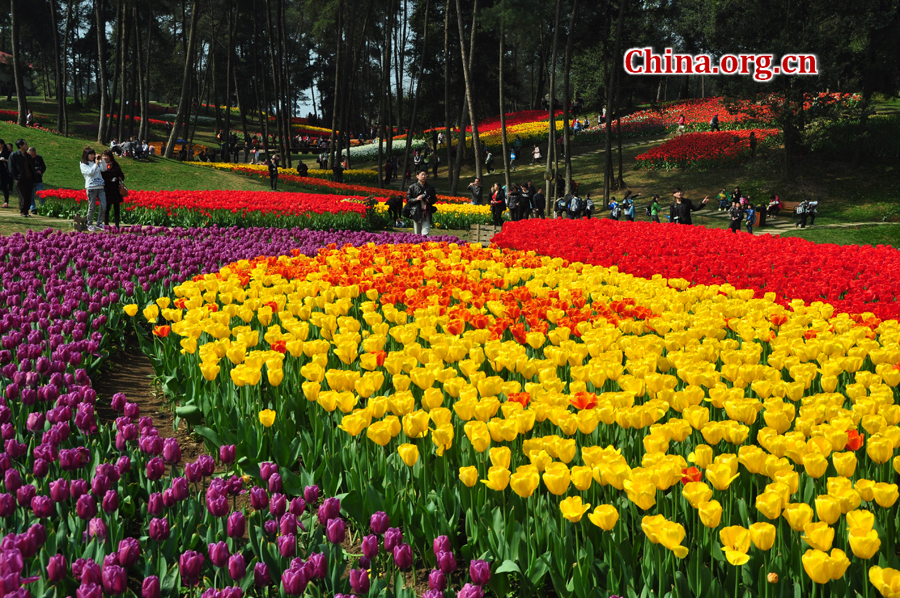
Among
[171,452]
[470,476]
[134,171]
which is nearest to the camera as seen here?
[470,476]

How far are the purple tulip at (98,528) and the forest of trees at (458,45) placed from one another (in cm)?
2429

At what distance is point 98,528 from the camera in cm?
249

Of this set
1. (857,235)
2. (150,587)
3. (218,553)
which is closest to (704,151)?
(857,235)

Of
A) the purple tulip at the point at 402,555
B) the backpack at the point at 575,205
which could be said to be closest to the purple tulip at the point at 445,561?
the purple tulip at the point at 402,555

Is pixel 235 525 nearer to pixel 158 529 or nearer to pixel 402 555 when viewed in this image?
pixel 158 529

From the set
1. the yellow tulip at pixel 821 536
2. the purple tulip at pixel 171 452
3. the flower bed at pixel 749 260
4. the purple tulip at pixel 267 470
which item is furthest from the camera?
the flower bed at pixel 749 260

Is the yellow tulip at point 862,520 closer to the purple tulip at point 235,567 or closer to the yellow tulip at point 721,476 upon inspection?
the yellow tulip at point 721,476

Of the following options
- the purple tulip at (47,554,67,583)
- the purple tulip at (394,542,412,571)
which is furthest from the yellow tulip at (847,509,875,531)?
the purple tulip at (47,554,67,583)

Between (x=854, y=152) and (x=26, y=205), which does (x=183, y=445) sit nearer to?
(x=26, y=205)

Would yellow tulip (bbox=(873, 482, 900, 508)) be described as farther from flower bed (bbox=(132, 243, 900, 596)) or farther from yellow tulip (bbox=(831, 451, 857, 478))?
yellow tulip (bbox=(831, 451, 857, 478))

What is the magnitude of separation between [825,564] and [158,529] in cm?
223

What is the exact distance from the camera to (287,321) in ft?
15.2

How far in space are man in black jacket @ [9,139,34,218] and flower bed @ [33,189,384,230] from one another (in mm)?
829

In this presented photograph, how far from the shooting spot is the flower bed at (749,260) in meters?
7.05
